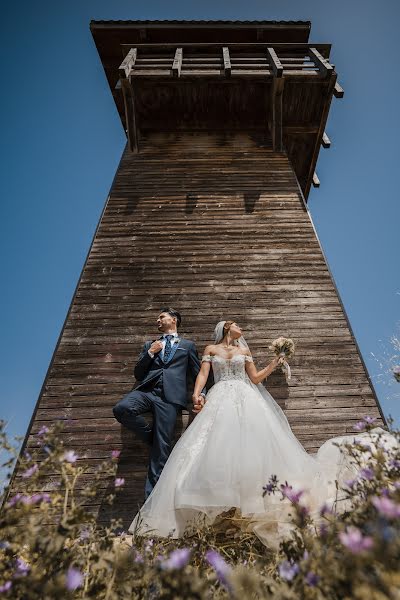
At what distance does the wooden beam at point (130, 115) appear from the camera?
287 inches

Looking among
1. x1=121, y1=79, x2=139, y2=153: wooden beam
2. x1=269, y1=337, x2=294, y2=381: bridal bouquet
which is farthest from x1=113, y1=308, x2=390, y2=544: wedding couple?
x1=121, y1=79, x2=139, y2=153: wooden beam

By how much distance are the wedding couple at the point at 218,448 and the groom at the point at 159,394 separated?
10 mm

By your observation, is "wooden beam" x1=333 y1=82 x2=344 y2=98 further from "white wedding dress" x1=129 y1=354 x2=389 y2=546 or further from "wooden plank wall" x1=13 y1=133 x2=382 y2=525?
"white wedding dress" x1=129 y1=354 x2=389 y2=546

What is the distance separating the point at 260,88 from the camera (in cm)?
788

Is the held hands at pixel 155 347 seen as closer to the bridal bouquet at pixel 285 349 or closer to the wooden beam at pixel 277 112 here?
the bridal bouquet at pixel 285 349

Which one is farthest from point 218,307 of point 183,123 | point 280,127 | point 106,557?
point 183,123

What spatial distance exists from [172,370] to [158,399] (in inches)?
14.5

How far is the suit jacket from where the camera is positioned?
12.9 ft

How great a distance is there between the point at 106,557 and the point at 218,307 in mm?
4147

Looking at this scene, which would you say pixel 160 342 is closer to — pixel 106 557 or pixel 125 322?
pixel 125 322

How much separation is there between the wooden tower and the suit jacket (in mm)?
516

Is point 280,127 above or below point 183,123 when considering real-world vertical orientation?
below

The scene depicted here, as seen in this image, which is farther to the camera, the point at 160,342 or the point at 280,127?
the point at 280,127

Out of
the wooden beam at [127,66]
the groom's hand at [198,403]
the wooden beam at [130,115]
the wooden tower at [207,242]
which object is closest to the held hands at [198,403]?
the groom's hand at [198,403]
